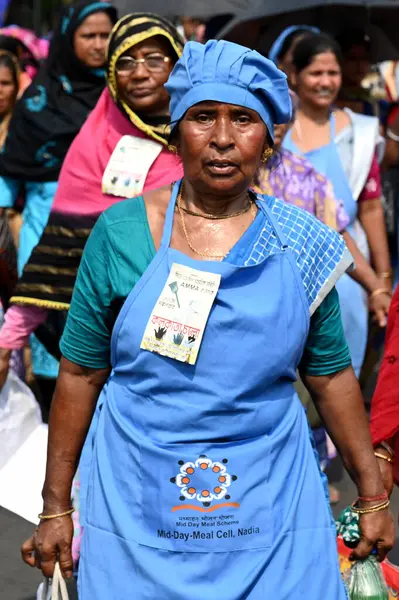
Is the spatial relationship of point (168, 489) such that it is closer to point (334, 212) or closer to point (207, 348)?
point (207, 348)

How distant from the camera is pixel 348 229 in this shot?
663 centimetres

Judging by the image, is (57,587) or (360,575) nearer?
(57,587)

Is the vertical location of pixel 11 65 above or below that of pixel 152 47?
below

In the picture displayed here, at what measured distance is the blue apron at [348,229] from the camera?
21.2ft

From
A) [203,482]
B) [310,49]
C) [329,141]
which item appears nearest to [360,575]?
[203,482]

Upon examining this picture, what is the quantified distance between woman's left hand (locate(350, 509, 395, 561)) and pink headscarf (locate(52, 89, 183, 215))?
2127 millimetres

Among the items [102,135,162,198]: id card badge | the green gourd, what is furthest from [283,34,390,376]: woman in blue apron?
the green gourd

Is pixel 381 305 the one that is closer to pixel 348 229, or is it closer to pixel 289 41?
pixel 348 229

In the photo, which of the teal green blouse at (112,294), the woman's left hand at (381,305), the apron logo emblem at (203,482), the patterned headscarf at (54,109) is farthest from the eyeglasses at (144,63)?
the apron logo emblem at (203,482)

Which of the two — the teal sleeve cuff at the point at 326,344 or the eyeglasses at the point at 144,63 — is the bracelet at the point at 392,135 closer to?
the eyeglasses at the point at 144,63

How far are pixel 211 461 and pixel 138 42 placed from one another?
2597 mm

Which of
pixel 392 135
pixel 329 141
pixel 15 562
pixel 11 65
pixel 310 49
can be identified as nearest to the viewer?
pixel 15 562

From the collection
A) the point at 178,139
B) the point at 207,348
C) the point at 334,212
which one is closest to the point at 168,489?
the point at 207,348

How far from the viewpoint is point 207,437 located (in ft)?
10.4
